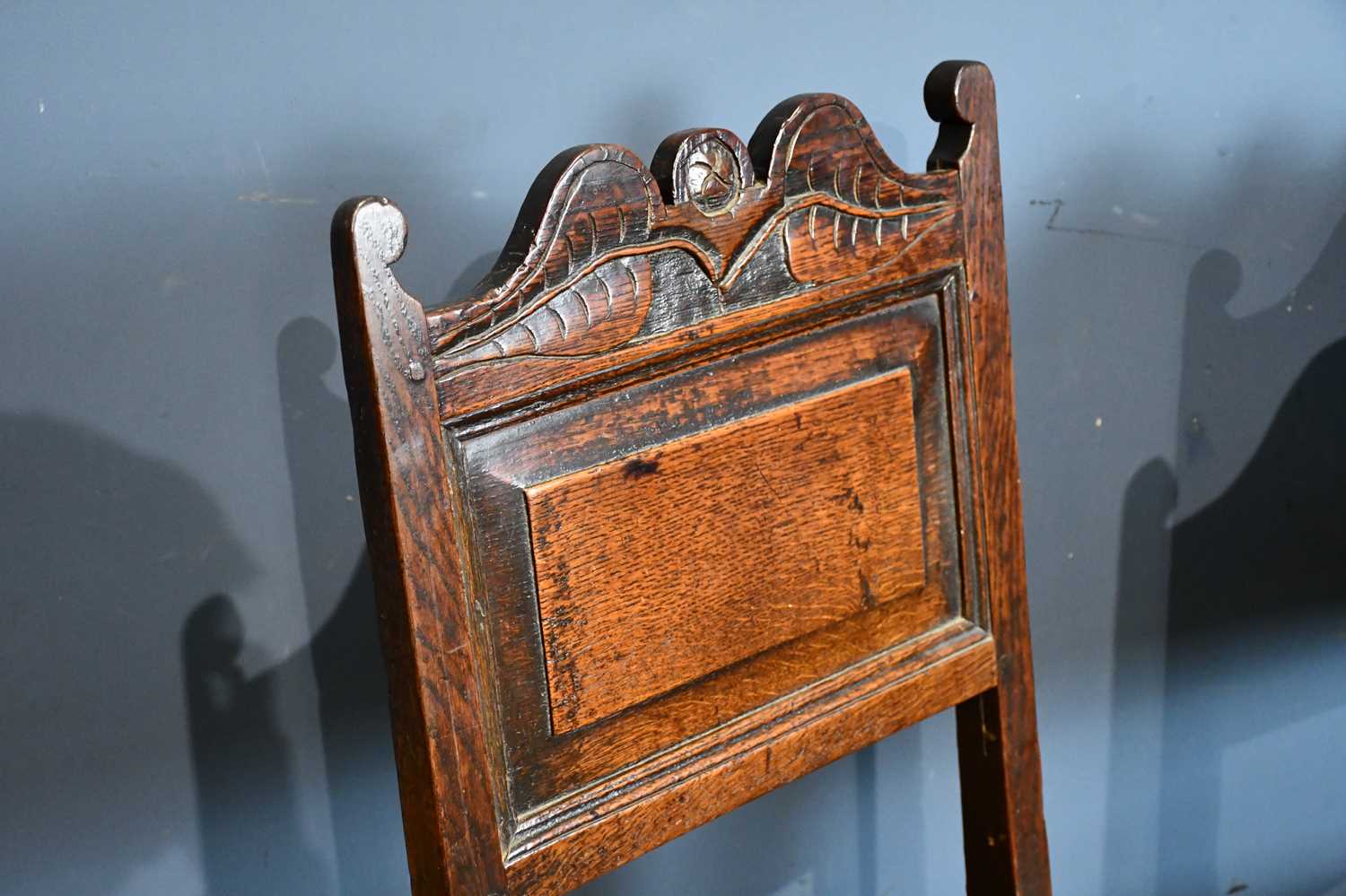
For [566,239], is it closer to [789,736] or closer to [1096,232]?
[789,736]

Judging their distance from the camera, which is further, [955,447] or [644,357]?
[955,447]

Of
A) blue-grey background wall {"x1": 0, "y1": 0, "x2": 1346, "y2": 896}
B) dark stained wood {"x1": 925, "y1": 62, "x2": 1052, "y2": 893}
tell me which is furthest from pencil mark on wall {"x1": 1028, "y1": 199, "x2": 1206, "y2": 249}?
dark stained wood {"x1": 925, "y1": 62, "x2": 1052, "y2": 893}

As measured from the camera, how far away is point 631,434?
27.8 inches

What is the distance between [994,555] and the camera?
0.89 m

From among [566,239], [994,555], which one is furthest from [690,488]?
[994,555]

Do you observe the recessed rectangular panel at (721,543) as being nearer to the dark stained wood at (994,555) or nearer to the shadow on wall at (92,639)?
the dark stained wood at (994,555)

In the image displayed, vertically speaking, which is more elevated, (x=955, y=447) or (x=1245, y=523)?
(x=955, y=447)

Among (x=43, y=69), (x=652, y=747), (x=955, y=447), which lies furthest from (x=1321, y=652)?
(x=43, y=69)

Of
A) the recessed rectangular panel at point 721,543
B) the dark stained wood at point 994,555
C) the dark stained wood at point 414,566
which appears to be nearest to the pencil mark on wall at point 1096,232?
the dark stained wood at point 994,555

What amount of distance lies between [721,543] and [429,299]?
1.20ft

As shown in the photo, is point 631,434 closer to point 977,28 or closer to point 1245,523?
point 977,28

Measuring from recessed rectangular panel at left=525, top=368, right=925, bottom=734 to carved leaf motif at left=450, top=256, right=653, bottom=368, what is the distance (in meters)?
0.06

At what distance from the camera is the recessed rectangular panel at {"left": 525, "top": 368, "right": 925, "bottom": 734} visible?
→ 0.69 metres

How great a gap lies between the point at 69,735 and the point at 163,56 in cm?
45
